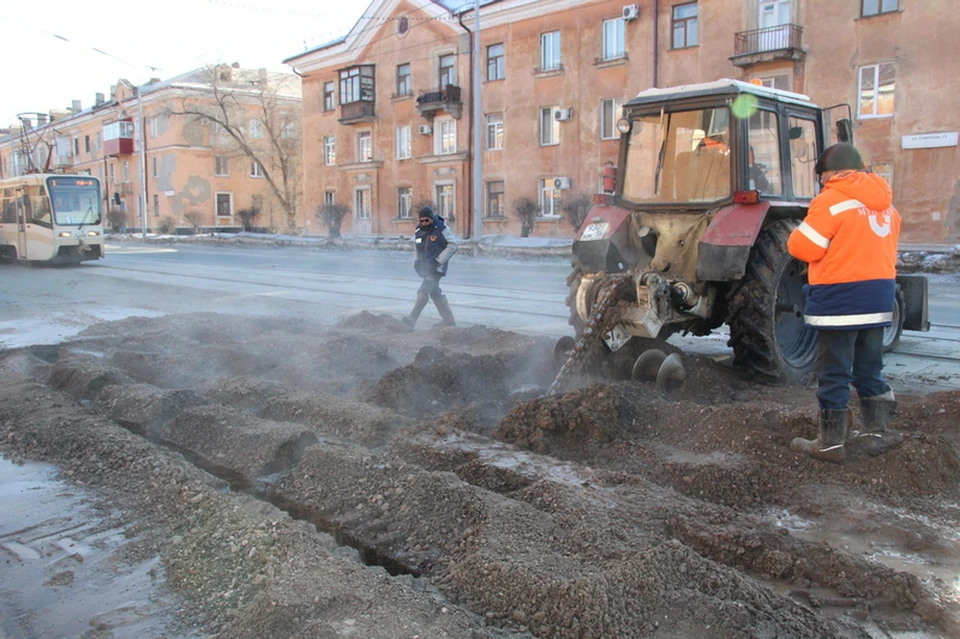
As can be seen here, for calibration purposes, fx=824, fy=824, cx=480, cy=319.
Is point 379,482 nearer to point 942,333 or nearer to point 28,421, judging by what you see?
point 28,421

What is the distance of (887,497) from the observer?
4.18 metres

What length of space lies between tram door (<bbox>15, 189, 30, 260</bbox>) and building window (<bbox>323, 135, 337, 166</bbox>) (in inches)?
811

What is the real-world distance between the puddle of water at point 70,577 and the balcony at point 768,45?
24.7 m

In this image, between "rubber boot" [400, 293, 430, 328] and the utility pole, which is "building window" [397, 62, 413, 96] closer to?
the utility pole

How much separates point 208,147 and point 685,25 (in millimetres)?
37628

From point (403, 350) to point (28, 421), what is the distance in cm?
377

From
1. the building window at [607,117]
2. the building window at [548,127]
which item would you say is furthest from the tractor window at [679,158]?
the building window at [548,127]

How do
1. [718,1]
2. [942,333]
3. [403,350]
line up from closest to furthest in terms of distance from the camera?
[403,350] → [942,333] → [718,1]

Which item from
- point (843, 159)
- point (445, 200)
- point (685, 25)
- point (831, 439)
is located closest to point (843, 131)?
point (843, 159)

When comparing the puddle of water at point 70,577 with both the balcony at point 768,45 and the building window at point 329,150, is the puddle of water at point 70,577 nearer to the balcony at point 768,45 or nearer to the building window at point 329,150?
the balcony at point 768,45

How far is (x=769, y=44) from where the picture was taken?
83.0 ft

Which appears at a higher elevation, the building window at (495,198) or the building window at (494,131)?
the building window at (494,131)

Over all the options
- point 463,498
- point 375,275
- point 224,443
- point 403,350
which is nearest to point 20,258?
point 375,275

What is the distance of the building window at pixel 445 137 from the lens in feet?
120
